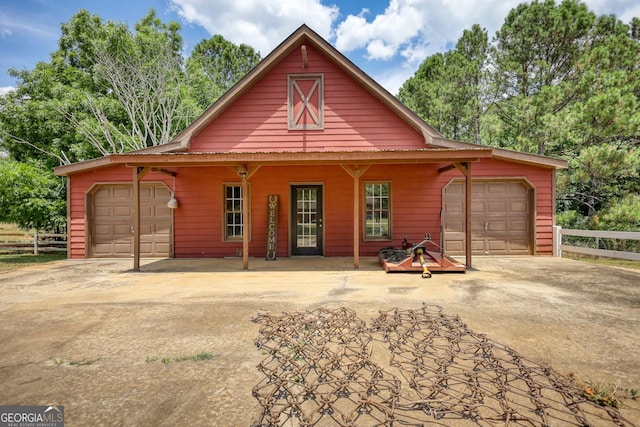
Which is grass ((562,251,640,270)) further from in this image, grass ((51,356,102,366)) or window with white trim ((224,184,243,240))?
grass ((51,356,102,366))

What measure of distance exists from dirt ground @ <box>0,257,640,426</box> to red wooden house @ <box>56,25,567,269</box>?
6.60 ft

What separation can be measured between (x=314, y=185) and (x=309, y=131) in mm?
1582

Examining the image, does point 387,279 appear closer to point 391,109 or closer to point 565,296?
Result: point 565,296

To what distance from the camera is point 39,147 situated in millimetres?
14508

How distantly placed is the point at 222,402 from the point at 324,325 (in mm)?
1530

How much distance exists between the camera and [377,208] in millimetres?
9211

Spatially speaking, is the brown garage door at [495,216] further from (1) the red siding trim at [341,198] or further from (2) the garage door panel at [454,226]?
(1) the red siding trim at [341,198]

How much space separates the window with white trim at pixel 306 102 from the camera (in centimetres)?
899

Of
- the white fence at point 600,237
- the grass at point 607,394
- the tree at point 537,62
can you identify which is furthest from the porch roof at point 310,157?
the tree at point 537,62

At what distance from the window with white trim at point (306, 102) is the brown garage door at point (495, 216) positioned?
4477mm

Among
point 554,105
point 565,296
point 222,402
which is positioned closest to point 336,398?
point 222,402

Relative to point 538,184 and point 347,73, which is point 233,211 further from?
point 538,184

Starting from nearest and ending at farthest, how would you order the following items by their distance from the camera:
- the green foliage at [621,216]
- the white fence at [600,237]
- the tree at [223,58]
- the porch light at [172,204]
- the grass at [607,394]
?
the grass at [607,394], the white fence at [600,237], the porch light at [172,204], the green foliage at [621,216], the tree at [223,58]

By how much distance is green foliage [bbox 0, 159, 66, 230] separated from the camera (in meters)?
9.85
